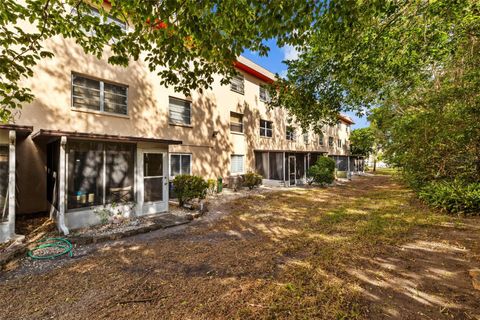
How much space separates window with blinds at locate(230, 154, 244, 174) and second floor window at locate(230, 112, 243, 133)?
202 centimetres

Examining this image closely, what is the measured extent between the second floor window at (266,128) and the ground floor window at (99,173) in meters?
12.3

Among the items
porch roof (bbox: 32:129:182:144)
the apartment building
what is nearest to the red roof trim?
the apartment building

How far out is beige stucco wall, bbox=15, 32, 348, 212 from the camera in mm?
7465

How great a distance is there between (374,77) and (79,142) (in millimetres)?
9631

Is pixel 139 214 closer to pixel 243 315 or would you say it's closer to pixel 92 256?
pixel 92 256

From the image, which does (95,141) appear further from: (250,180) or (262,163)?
(262,163)

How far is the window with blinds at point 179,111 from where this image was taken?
458 inches

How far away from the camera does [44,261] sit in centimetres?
452

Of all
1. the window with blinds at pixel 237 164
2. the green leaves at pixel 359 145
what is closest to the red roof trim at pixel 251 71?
the window with blinds at pixel 237 164

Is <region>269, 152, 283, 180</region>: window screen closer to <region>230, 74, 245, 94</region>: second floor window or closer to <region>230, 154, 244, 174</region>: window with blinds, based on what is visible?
Answer: <region>230, 154, 244, 174</region>: window with blinds

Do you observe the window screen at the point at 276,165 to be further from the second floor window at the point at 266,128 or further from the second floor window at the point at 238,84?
the second floor window at the point at 238,84

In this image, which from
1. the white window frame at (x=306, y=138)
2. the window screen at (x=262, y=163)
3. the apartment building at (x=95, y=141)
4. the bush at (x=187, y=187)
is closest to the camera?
the apartment building at (x=95, y=141)

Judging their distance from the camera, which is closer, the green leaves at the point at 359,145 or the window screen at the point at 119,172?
the window screen at the point at 119,172

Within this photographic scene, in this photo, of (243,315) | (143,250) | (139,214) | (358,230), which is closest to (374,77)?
(358,230)
